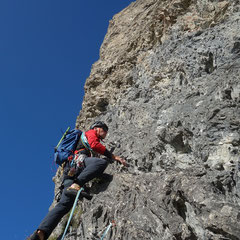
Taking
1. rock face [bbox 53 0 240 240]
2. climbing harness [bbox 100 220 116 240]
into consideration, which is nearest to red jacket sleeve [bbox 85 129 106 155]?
rock face [bbox 53 0 240 240]

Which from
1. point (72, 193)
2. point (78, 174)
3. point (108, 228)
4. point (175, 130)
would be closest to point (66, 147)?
point (78, 174)

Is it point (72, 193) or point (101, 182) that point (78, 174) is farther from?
point (72, 193)

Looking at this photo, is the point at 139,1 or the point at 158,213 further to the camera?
the point at 139,1

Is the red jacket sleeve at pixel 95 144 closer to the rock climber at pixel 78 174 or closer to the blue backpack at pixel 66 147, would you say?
the rock climber at pixel 78 174

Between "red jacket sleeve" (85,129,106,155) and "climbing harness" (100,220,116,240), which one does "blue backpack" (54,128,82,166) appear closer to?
"red jacket sleeve" (85,129,106,155)

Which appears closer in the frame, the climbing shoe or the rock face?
the rock face

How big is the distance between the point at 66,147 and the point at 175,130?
9.39ft

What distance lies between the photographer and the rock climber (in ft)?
17.2

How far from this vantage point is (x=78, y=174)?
6164mm

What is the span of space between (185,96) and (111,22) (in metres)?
9.24

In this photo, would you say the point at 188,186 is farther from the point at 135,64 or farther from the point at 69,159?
the point at 135,64

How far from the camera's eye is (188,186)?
163 inches

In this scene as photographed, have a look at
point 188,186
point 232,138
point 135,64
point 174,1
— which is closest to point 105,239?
point 188,186

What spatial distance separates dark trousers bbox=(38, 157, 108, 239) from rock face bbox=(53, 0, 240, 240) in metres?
0.42
